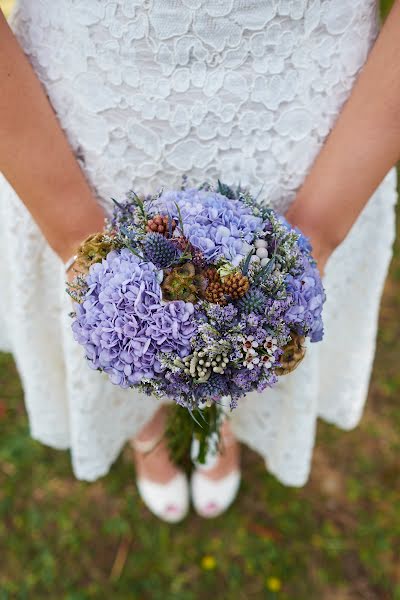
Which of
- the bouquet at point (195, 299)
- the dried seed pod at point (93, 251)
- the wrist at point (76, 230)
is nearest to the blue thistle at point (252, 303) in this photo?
the bouquet at point (195, 299)

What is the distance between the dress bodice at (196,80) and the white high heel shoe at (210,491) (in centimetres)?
122

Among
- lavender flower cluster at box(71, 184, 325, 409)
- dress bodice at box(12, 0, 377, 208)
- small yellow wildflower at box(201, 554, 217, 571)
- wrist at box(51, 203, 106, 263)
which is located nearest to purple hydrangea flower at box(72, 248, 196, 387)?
lavender flower cluster at box(71, 184, 325, 409)

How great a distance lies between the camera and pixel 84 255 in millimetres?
917

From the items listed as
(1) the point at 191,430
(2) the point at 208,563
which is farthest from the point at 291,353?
(2) the point at 208,563

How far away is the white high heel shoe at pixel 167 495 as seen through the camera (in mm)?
1983

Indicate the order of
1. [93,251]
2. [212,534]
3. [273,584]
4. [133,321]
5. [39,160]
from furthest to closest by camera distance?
1. [212,534]
2. [273,584]
3. [39,160]
4. [93,251]
5. [133,321]

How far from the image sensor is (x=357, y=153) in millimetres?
1071

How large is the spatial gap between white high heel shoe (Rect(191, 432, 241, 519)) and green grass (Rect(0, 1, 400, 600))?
2.7 inches

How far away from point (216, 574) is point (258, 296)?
1503 mm

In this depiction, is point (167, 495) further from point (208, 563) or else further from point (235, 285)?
point (235, 285)

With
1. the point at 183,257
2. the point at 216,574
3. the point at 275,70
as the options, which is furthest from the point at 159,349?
the point at 216,574

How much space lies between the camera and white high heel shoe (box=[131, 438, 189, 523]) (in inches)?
78.1

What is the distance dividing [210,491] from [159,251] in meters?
1.42

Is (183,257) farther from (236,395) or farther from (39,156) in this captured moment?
(39,156)
